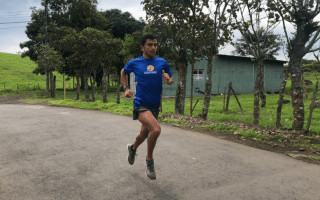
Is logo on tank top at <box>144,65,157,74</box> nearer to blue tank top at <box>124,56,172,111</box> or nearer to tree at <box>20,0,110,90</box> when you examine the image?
blue tank top at <box>124,56,172,111</box>

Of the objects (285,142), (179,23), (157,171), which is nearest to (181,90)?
(179,23)

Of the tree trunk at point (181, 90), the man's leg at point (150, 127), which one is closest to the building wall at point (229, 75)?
the tree trunk at point (181, 90)

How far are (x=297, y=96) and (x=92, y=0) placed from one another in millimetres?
30238

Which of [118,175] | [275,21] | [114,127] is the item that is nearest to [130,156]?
[118,175]

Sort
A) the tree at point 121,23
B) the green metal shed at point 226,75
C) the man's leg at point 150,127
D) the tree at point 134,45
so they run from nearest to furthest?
the man's leg at point 150,127
the tree at point 134,45
the green metal shed at point 226,75
the tree at point 121,23

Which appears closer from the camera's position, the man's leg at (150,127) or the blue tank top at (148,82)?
the man's leg at (150,127)

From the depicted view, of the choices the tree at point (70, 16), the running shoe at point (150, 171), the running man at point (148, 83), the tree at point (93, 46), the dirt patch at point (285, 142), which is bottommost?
the dirt patch at point (285, 142)

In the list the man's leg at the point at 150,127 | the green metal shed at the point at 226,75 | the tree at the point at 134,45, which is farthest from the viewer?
the green metal shed at the point at 226,75

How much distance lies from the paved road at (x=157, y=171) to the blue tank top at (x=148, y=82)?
1.14m

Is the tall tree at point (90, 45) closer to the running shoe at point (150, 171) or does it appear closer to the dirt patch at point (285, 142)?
the dirt patch at point (285, 142)

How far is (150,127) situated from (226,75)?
95.8 ft

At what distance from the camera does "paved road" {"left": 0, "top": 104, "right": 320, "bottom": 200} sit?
3.58 metres

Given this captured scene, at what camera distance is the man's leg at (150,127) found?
411 centimetres

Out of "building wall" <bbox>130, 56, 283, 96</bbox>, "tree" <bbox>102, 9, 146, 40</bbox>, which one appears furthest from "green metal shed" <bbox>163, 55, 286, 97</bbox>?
"tree" <bbox>102, 9, 146, 40</bbox>
